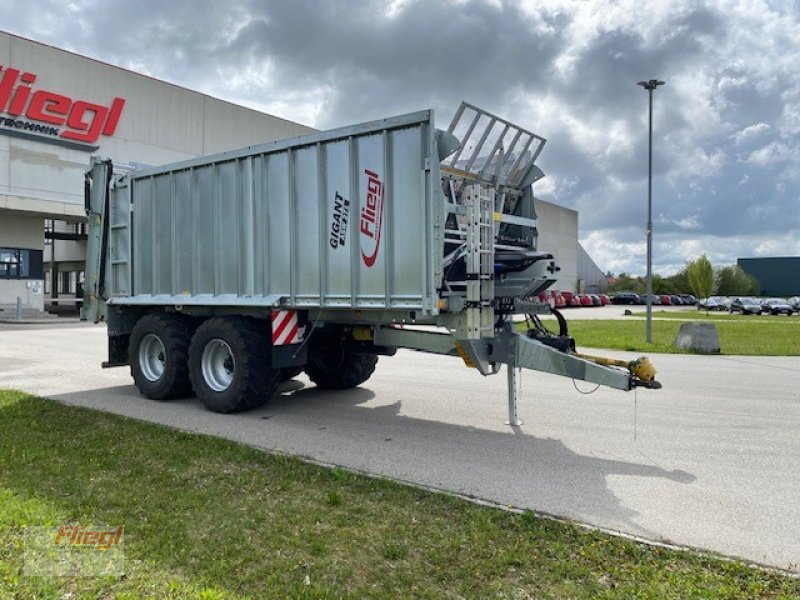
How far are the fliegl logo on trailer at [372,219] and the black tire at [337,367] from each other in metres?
2.72

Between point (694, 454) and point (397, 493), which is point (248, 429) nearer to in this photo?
point (397, 493)

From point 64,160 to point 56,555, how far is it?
106 feet

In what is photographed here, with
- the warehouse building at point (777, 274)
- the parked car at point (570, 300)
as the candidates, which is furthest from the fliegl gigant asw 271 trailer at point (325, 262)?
the warehouse building at point (777, 274)

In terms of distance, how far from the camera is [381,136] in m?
6.70

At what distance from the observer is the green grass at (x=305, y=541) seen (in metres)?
3.46

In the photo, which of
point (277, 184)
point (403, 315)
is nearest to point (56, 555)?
point (403, 315)

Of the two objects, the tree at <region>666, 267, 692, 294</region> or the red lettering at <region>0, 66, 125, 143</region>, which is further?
the tree at <region>666, 267, 692, 294</region>

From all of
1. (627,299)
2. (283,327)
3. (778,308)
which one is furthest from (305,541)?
(627,299)

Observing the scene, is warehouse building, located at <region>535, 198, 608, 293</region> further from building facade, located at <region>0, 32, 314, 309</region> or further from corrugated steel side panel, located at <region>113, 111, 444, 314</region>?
corrugated steel side panel, located at <region>113, 111, 444, 314</region>

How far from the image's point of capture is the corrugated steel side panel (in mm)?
6449

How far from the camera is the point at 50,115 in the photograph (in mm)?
30312

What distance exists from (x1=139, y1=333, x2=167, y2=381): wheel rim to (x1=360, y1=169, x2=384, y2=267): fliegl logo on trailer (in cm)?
402

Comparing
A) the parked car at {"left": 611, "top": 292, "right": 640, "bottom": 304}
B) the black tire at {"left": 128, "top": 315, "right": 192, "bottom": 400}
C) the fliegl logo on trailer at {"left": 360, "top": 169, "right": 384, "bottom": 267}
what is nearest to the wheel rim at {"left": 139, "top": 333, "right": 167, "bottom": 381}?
the black tire at {"left": 128, "top": 315, "right": 192, "bottom": 400}

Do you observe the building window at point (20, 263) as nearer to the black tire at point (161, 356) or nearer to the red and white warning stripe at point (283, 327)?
the black tire at point (161, 356)
